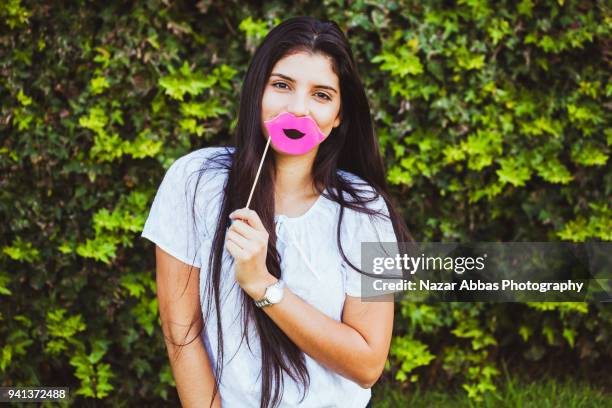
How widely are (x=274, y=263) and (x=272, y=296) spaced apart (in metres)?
0.18

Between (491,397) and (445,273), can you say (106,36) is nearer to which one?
(445,273)

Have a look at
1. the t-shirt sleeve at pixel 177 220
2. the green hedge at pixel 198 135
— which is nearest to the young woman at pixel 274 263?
the t-shirt sleeve at pixel 177 220

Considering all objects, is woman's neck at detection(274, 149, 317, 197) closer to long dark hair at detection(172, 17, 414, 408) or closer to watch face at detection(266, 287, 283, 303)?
long dark hair at detection(172, 17, 414, 408)

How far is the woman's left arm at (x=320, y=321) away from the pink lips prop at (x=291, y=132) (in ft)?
0.84

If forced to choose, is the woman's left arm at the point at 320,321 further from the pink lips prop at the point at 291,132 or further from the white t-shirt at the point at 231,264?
the pink lips prop at the point at 291,132

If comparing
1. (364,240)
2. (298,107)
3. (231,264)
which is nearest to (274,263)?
(231,264)

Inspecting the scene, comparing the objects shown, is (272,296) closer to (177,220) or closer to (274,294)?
(274,294)

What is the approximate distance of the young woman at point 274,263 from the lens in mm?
1715

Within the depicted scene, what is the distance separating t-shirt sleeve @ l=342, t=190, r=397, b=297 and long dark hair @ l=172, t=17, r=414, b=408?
0.06ft

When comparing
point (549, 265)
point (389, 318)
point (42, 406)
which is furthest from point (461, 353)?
point (42, 406)

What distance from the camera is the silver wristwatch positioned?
5.17ft

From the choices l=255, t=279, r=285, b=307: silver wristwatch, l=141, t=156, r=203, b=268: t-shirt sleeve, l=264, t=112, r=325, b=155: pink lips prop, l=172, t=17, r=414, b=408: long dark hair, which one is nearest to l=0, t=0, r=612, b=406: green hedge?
l=172, t=17, r=414, b=408: long dark hair

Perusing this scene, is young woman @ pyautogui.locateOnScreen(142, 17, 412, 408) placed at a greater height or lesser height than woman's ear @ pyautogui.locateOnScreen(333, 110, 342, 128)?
lesser

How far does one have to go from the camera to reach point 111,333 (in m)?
2.93
